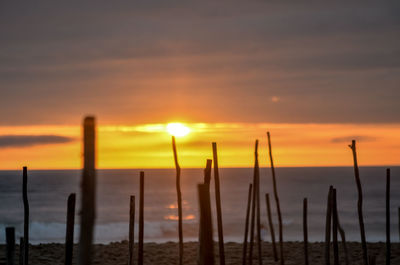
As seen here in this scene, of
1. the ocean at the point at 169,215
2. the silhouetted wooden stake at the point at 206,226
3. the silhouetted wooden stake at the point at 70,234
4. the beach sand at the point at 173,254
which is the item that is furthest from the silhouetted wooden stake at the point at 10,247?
the ocean at the point at 169,215

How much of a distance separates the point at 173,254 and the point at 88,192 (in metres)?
10.2

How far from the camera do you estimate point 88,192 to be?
362 cm

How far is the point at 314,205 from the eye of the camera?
47.8 meters

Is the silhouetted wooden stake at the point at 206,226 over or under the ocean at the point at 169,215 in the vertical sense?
under

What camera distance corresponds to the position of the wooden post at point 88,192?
11.8ft

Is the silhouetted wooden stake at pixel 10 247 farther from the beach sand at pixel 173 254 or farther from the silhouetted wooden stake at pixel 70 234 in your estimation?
→ the beach sand at pixel 173 254

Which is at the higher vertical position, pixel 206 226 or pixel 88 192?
pixel 88 192

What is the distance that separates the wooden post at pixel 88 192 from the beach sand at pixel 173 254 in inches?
340

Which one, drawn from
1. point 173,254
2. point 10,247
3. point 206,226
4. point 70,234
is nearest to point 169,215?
point 173,254

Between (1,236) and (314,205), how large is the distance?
2868 centimetres

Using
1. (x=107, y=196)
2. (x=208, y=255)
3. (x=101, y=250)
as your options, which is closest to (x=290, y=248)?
(x=101, y=250)

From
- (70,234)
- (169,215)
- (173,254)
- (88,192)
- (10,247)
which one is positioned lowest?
(173,254)

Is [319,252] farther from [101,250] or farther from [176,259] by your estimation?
[101,250]

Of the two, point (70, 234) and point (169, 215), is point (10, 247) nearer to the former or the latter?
point (70, 234)
